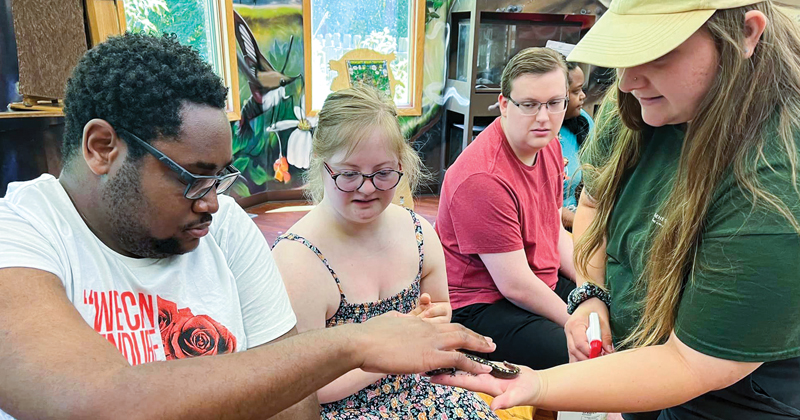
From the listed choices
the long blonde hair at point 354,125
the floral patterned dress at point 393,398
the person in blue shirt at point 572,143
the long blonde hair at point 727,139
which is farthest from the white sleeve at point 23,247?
the person in blue shirt at point 572,143

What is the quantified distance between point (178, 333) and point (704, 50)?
3.67 ft

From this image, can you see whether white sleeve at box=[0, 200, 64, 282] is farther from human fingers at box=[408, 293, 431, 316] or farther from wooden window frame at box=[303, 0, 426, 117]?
wooden window frame at box=[303, 0, 426, 117]

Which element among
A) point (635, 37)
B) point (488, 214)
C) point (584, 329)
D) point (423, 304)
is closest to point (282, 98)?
point (488, 214)

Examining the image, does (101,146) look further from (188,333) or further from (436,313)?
(436,313)

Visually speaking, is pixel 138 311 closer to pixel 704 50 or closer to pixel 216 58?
pixel 704 50

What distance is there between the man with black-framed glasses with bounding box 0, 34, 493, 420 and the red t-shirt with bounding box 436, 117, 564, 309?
0.80 m

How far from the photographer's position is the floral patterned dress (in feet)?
4.62

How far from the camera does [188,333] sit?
1060mm

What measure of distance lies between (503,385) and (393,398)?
1.32 feet

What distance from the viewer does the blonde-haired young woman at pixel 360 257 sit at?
1.40m

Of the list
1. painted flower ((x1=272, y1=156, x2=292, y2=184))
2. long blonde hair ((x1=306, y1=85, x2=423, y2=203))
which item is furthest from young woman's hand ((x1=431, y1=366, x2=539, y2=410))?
painted flower ((x1=272, y1=156, x2=292, y2=184))

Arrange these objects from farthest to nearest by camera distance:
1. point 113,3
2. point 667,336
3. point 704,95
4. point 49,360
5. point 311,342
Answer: point 113,3 → point 667,336 → point 704,95 → point 311,342 → point 49,360

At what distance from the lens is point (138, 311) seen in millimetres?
1002

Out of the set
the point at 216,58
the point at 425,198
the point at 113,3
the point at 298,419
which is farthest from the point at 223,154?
the point at 425,198
